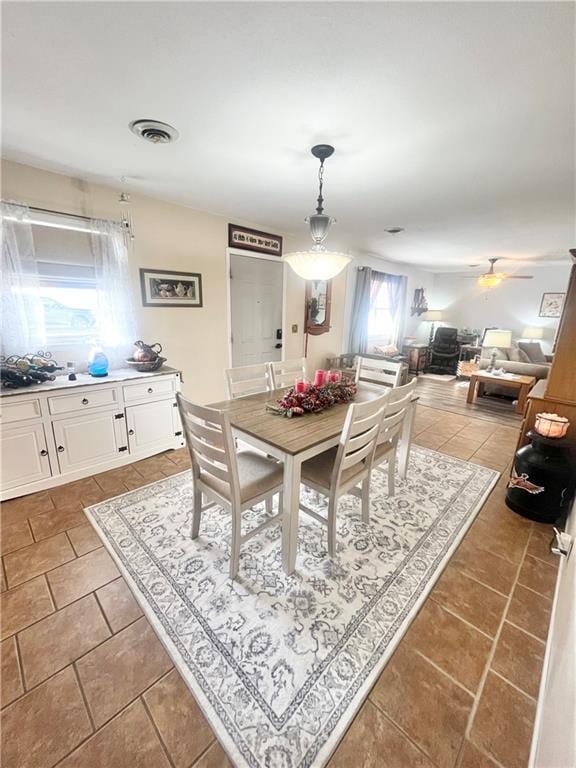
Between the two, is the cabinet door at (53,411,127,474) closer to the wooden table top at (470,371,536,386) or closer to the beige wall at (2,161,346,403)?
the beige wall at (2,161,346,403)

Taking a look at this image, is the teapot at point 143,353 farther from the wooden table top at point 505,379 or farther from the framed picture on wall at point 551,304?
the framed picture on wall at point 551,304

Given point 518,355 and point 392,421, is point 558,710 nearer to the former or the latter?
point 392,421

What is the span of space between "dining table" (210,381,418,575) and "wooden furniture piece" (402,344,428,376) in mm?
5471

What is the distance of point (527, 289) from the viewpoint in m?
6.94

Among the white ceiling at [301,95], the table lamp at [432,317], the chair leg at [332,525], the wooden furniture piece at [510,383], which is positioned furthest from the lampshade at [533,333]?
the chair leg at [332,525]

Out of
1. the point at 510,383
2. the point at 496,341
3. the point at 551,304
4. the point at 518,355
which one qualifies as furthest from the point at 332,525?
the point at 551,304

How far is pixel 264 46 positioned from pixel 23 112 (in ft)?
4.53

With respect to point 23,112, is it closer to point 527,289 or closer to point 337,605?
point 337,605

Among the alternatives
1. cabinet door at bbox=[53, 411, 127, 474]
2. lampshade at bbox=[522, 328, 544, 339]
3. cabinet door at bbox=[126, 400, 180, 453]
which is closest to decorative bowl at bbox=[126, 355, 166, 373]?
cabinet door at bbox=[126, 400, 180, 453]

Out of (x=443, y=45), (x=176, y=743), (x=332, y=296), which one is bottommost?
(x=176, y=743)

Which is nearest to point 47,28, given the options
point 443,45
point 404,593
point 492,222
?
point 443,45

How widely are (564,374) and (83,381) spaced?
3.52m

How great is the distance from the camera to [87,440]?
2.42 meters

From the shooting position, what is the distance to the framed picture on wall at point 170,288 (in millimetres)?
2932
